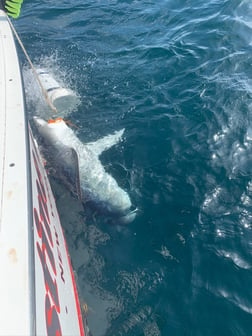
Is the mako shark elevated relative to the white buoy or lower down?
lower down

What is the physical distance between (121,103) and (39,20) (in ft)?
18.9

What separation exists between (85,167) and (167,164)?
1.33 m

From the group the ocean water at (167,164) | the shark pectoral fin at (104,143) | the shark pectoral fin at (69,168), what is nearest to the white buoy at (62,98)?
the ocean water at (167,164)

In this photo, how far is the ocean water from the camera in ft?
11.5

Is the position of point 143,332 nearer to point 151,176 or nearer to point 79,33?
point 151,176

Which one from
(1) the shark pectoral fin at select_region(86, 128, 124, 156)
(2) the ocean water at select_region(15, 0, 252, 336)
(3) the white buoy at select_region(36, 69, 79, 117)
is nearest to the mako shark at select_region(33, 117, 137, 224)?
(1) the shark pectoral fin at select_region(86, 128, 124, 156)

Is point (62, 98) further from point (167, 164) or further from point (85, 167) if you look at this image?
point (167, 164)

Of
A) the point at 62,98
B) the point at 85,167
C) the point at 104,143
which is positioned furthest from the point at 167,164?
the point at 62,98

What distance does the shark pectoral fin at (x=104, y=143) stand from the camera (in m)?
5.24

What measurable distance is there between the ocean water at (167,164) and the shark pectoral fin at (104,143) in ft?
0.43

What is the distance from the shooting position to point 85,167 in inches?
197

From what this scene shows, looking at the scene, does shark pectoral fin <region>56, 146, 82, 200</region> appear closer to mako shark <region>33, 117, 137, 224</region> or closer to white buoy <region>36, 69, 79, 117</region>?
mako shark <region>33, 117, 137, 224</region>

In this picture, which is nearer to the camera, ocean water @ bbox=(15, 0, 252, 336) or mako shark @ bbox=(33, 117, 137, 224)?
ocean water @ bbox=(15, 0, 252, 336)

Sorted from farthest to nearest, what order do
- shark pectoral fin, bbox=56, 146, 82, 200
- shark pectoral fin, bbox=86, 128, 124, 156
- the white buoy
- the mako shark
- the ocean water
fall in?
the white buoy → shark pectoral fin, bbox=86, 128, 124, 156 → shark pectoral fin, bbox=56, 146, 82, 200 → the mako shark → the ocean water
